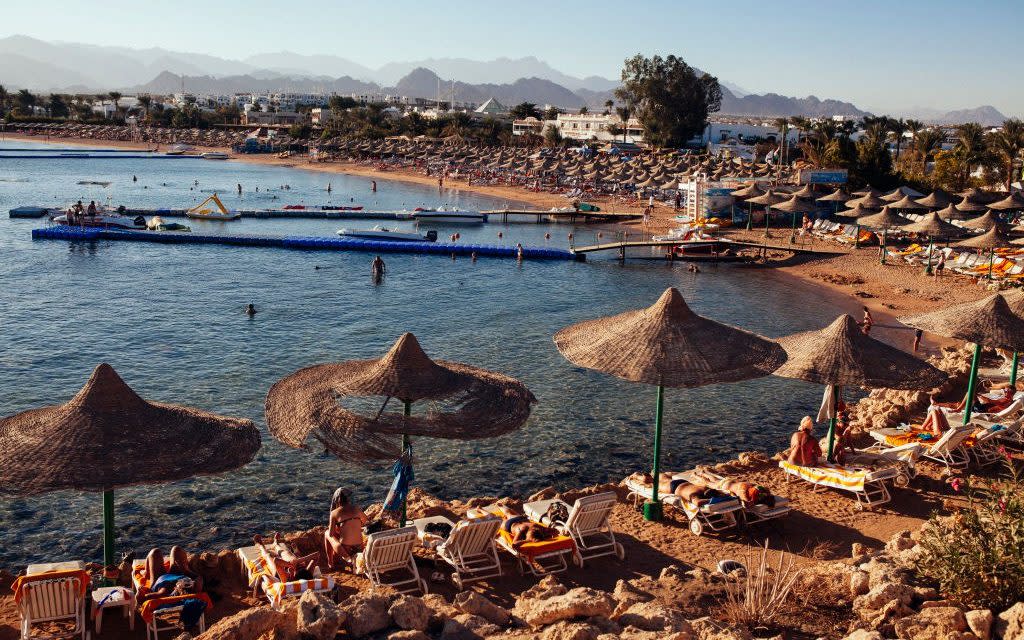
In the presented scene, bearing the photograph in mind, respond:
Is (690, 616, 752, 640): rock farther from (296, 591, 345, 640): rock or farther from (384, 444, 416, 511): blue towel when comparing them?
(384, 444, 416, 511): blue towel

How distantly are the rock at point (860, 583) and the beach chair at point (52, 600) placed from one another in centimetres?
691

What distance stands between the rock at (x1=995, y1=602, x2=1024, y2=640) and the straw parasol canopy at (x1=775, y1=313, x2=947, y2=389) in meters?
5.32

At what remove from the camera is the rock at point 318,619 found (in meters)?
6.35

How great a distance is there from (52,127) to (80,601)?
524 ft

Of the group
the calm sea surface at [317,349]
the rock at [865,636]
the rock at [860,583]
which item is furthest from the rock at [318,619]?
the calm sea surface at [317,349]

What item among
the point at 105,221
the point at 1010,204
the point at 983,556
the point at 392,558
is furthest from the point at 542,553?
the point at 105,221

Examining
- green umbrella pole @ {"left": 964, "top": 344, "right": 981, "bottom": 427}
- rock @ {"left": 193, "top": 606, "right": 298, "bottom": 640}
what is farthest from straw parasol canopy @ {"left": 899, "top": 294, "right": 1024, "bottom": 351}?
rock @ {"left": 193, "top": 606, "right": 298, "bottom": 640}

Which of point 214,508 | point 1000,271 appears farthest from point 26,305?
point 1000,271

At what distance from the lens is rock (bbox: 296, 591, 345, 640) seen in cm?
635

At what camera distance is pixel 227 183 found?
80.8 m

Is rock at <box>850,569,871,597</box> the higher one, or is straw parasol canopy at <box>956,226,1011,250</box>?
straw parasol canopy at <box>956,226,1011,250</box>

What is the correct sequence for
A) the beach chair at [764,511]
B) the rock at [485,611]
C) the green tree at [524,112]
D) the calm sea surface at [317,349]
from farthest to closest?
the green tree at [524,112] < the calm sea surface at [317,349] < the beach chair at [764,511] < the rock at [485,611]

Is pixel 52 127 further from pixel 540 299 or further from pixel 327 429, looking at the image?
pixel 327 429

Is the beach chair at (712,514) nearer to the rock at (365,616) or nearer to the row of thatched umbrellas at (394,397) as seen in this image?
the row of thatched umbrellas at (394,397)
